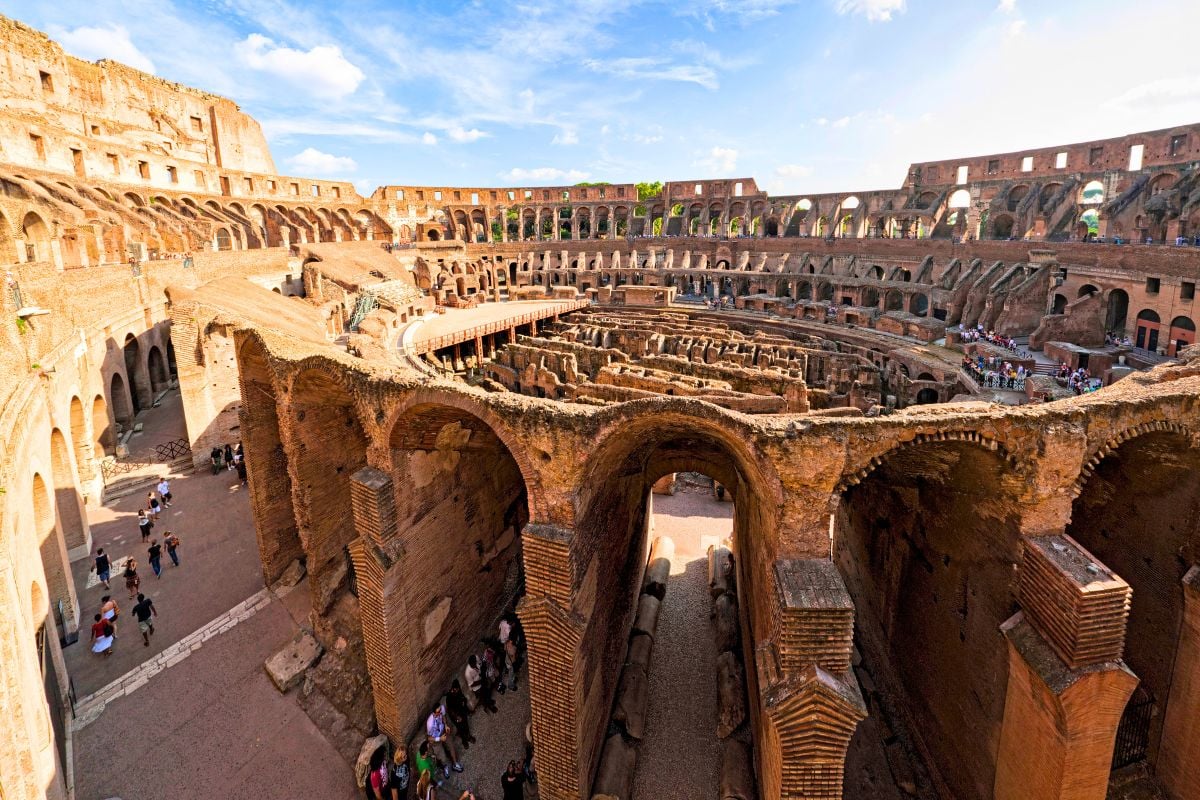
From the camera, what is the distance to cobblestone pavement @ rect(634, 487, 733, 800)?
9750 mm

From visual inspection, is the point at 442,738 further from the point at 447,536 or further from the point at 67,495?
the point at 67,495

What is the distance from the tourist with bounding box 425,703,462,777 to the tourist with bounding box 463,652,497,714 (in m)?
0.84

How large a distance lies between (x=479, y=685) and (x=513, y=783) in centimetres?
218

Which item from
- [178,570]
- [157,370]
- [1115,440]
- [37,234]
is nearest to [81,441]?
[178,570]

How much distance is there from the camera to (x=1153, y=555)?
888cm

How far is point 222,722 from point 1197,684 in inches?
576

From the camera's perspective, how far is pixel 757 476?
26.6ft

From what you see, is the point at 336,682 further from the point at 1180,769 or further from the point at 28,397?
the point at 1180,769

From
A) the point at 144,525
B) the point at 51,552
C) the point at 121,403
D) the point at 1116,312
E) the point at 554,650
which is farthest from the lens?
the point at 1116,312

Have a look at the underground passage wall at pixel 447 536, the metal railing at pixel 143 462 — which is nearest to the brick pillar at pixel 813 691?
the underground passage wall at pixel 447 536

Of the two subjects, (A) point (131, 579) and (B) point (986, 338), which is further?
(B) point (986, 338)

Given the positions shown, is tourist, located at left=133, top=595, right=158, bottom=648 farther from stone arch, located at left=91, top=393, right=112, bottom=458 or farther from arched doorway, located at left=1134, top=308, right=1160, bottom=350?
arched doorway, located at left=1134, top=308, right=1160, bottom=350

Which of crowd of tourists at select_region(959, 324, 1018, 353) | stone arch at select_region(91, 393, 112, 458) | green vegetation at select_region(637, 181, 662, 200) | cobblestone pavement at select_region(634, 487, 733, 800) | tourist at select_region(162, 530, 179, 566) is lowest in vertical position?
cobblestone pavement at select_region(634, 487, 733, 800)

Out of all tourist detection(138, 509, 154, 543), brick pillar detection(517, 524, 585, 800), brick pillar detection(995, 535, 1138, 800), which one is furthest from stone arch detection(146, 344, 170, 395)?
brick pillar detection(995, 535, 1138, 800)
